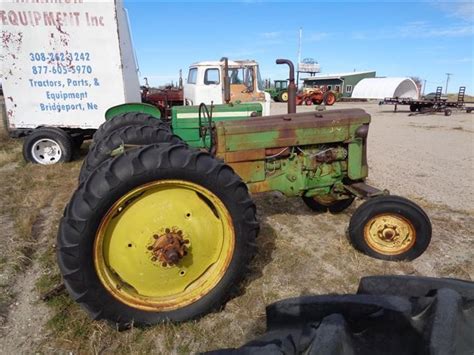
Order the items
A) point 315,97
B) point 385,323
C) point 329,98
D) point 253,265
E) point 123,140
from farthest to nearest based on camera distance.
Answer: point 329,98 → point 315,97 → point 123,140 → point 253,265 → point 385,323

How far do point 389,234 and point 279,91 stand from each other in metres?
30.4

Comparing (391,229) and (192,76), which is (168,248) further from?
(192,76)

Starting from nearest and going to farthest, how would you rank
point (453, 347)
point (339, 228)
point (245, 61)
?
point (453, 347), point (339, 228), point (245, 61)

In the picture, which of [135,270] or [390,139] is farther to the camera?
[390,139]

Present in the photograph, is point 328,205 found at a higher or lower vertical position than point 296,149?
lower

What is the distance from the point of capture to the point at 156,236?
2.13 m

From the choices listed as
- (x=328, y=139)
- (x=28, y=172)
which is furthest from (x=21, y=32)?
(x=328, y=139)

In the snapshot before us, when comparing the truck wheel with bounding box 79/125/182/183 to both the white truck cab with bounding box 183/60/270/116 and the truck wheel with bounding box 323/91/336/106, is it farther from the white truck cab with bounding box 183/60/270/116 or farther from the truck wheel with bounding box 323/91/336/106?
the truck wheel with bounding box 323/91/336/106

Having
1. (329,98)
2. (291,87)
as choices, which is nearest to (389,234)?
(291,87)

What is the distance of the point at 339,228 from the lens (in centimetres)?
384

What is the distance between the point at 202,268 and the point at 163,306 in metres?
0.33

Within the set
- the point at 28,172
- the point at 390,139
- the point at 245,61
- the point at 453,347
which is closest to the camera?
the point at 453,347

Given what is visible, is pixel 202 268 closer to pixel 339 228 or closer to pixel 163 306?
pixel 163 306

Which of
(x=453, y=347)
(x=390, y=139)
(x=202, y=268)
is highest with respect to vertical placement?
(x=453, y=347)
